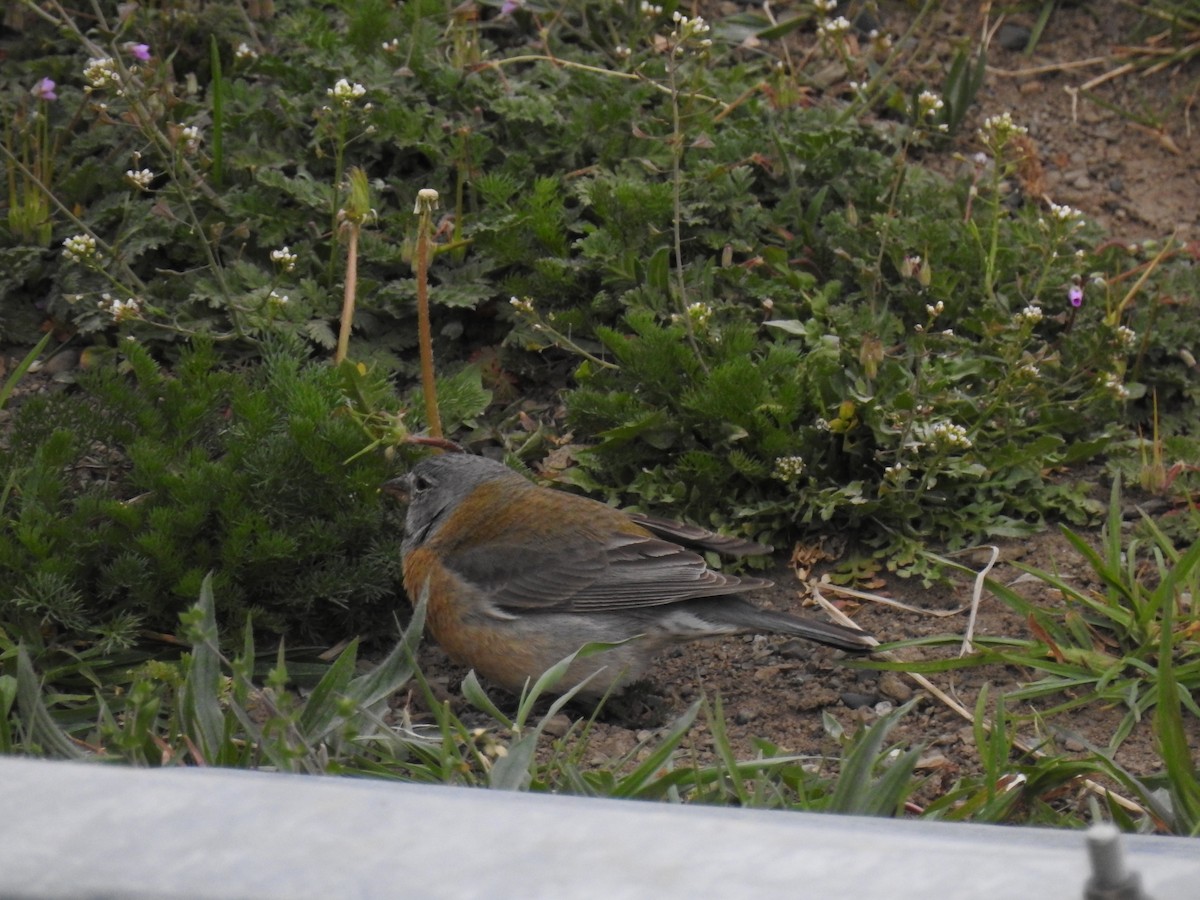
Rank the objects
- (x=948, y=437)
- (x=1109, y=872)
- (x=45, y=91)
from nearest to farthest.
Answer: (x=1109, y=872) → (x=948, y=437) → (x=45, y=91)

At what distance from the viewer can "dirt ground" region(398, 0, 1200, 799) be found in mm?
4484

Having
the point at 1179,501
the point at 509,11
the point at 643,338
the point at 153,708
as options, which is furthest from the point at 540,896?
the point at 509,11

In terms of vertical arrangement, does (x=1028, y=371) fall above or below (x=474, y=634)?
above

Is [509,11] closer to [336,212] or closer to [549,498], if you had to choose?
[336,212]

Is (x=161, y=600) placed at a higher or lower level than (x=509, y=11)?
lower

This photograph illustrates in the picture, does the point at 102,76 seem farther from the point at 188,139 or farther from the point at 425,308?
the point at 425,308

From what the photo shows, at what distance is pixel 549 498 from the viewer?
5.21 m

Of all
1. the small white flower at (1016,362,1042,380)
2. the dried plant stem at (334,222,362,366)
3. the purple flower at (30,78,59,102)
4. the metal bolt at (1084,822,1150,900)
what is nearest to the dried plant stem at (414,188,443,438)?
the dried plant stem at (334,222,362,366)

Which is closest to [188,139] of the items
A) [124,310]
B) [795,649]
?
[124,310]

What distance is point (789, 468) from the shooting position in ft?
17.3

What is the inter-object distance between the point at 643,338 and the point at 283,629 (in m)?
1.66

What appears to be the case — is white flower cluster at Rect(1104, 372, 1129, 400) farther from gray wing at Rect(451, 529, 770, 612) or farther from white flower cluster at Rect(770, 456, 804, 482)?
gray wing at Rect(451, 529, 770, 612)

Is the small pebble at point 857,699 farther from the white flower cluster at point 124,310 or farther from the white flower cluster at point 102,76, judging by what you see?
the white flower cluster at point 102,76

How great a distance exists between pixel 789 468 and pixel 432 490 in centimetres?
126
